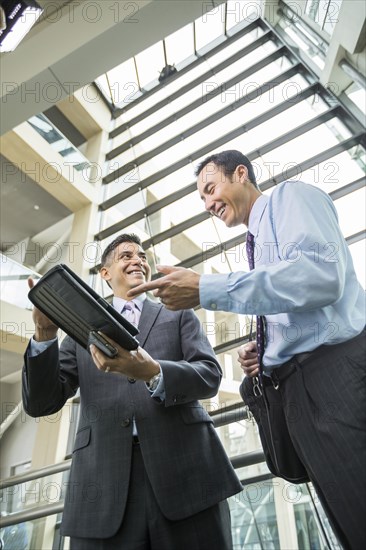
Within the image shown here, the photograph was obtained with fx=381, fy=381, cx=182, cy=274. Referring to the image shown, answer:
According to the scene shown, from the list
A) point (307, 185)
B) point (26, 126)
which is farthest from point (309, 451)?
point (26, 126)

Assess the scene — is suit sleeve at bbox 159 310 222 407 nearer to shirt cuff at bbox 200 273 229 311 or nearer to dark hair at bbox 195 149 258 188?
shirt cuff at bbox 200 273 229 311

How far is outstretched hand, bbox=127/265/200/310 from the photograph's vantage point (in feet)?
3.90

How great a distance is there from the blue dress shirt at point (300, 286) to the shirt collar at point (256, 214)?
0.17 m

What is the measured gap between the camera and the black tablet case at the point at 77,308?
3.92 feet

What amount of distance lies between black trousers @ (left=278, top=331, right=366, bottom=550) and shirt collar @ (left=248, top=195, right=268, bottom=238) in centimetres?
56

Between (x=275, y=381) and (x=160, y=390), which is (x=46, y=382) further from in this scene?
(x=275, y=381)

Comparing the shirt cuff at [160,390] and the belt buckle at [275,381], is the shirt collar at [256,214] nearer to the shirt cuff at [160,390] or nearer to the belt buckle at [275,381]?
the belt buckle at [275,381]

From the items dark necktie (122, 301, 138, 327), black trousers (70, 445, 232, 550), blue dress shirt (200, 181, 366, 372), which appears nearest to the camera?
blue dress shirt (200, 181, 366, 372)

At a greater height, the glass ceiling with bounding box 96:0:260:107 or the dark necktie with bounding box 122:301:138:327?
the glass ceiling with bounding box 96:0:260:107

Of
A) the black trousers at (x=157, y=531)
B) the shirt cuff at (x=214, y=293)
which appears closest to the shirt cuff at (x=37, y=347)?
the black trousers at (x=157, y=531)

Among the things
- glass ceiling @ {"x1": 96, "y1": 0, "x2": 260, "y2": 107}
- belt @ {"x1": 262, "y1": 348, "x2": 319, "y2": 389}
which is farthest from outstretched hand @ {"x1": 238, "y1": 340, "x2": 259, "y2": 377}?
glass ceiling @ {"x1": 96, "y1": 0, "x2": 260, "y2": 107}

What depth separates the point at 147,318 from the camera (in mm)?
1753

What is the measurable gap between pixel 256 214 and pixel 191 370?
650 mm

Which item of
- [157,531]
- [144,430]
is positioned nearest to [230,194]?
[144,430]
